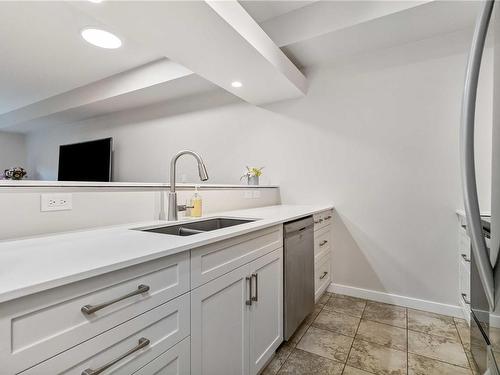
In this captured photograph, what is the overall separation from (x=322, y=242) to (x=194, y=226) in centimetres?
127

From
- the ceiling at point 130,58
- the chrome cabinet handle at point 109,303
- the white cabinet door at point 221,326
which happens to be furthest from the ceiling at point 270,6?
the chrome cabinet handle at point 109,303

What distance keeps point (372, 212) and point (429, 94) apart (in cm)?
116

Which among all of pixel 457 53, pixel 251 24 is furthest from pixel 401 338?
pixel 251 24

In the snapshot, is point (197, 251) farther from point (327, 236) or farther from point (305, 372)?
point (327, 236)

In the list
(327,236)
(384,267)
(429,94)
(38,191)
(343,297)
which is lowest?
(343,297)

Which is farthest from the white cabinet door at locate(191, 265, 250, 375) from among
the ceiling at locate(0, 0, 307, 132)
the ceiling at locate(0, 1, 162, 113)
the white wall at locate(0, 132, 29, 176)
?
the white wall at locate(0, 132, 29, 176)

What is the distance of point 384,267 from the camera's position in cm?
244

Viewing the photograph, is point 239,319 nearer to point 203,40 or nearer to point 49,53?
point 203,40

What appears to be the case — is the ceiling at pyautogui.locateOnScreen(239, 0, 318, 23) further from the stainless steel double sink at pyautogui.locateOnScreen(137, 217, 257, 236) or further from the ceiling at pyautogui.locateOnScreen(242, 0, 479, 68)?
the stainless steel double sink at pyautogui.locateOnScreen(137, 217, 257, 236)

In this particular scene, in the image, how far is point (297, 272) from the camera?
68.6 inches

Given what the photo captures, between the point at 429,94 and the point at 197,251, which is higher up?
the point at 429,94

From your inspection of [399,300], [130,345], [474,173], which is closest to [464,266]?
[399,300]

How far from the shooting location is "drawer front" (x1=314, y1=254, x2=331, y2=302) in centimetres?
218

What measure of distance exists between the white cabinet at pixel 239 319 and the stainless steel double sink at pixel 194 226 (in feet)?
1.50
